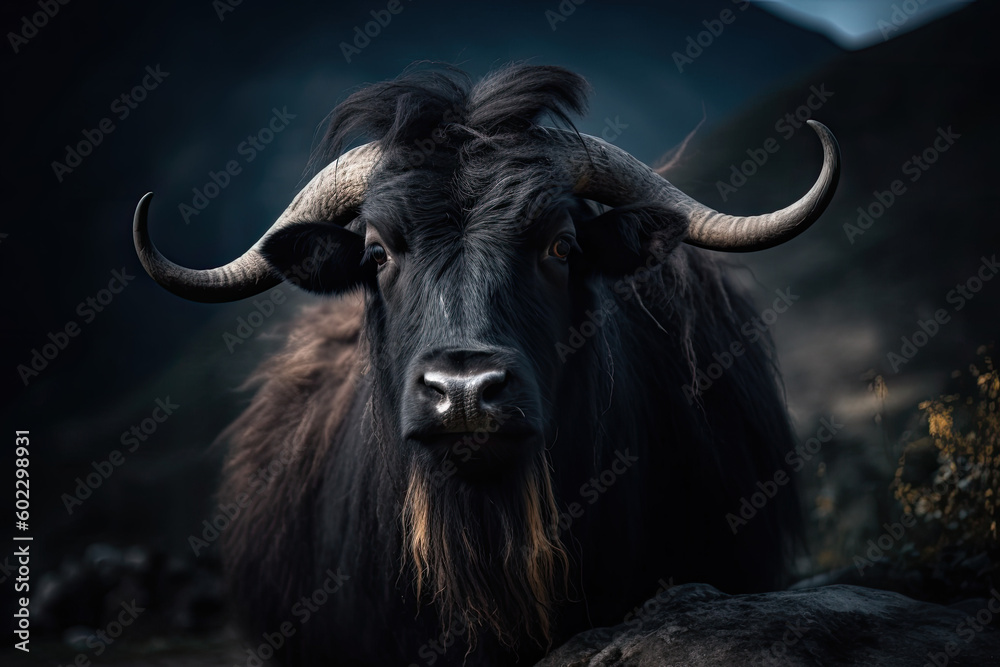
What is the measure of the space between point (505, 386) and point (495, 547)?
0.82m

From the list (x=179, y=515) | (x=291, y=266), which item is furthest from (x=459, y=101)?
(x=179, y=515)

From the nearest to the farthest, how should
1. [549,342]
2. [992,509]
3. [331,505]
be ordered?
[549,342] < [331,505] < [992,509]

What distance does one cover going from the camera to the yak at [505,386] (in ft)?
9.09

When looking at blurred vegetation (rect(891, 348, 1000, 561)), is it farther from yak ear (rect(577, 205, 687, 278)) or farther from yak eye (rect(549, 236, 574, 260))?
yak eye (rect(549, 236, 574, 260))

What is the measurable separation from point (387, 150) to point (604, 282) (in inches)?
46.2

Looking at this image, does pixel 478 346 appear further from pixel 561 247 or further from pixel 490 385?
pixel 561 247

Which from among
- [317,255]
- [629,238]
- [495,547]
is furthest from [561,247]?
[495,547]

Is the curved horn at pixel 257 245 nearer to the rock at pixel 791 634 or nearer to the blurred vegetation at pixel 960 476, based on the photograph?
the rock at pixel 791 634

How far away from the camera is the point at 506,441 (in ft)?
8.21

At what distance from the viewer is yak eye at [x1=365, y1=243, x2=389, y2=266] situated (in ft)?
10.2

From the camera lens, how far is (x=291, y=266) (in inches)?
131

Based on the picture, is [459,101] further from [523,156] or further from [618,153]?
[618,153]

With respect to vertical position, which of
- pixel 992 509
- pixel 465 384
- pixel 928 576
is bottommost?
pixel 928 576

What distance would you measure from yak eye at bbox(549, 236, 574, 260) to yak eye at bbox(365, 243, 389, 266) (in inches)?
27.1
